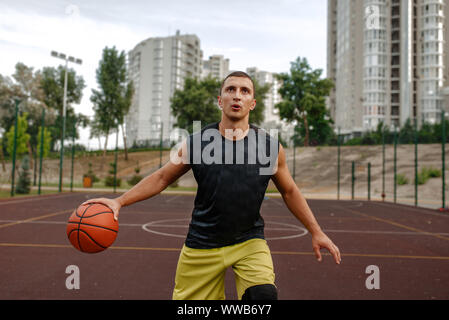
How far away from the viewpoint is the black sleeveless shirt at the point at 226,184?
2385 millimetres

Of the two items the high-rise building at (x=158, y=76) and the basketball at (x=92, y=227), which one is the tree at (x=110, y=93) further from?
the basketball at (x=92, y=227)

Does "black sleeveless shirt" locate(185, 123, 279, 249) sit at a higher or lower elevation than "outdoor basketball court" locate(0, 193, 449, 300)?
higher

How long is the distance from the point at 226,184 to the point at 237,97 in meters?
0.54

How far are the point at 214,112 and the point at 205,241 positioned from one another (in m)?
38.7

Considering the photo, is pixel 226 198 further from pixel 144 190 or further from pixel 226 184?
pixel 144 190

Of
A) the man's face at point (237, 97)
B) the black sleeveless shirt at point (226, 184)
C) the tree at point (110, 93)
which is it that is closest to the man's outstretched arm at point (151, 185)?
the black sleeveless shirt at point (226, 184)

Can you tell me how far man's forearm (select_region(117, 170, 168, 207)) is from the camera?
2466 mm

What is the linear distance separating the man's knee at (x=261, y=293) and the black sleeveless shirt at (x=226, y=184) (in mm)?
311

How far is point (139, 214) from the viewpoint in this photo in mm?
12500

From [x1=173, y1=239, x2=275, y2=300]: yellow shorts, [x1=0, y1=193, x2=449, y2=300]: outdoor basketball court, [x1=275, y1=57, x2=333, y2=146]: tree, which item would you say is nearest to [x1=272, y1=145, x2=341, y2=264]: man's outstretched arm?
[x1=173, y1=239, x2=275, y2=300]: yellow shorts

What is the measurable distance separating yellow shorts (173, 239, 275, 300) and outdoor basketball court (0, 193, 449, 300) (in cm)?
178

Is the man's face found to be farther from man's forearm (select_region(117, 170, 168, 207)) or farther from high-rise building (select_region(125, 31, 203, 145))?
high-rise building (select_region(125, 31, 203, 145))
